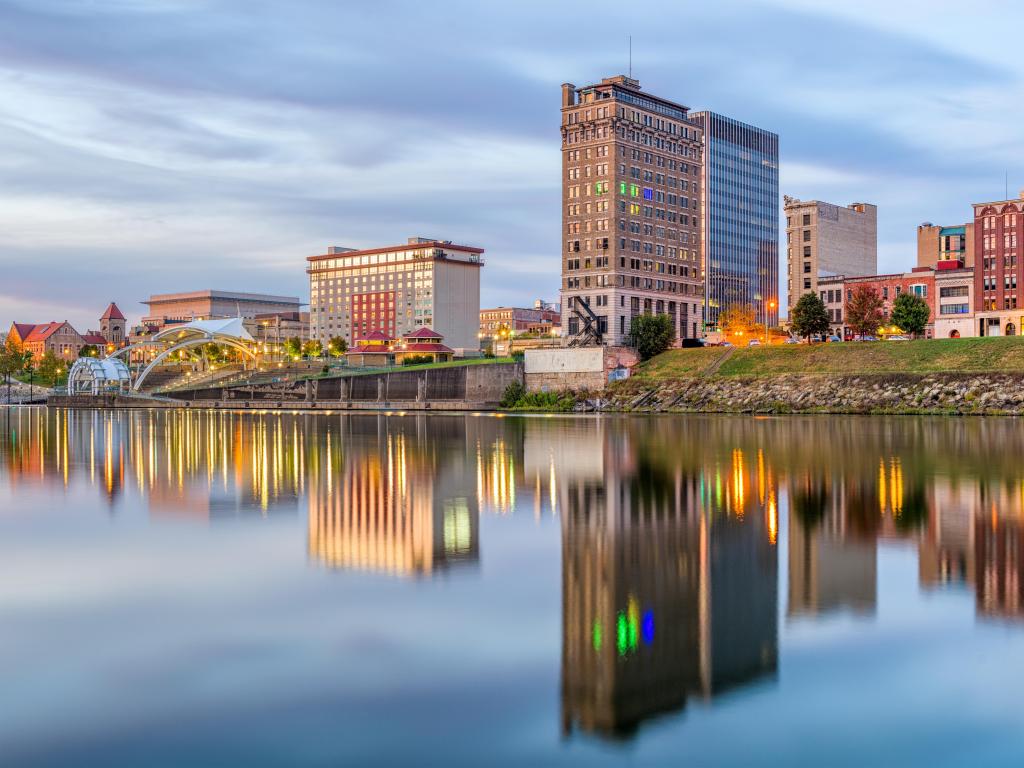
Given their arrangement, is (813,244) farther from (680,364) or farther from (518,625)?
(518,625)

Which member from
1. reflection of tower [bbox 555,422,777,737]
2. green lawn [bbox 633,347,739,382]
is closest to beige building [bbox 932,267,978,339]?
green lawn [bbox 633,347,739,382]

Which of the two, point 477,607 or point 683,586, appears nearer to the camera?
point 477,607

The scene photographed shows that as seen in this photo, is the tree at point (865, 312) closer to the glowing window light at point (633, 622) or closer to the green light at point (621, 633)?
the glowing window light at point (633, 622)

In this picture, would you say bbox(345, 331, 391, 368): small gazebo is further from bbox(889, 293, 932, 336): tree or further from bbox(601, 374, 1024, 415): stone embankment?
bbox(889, 293, 932, 336): tree

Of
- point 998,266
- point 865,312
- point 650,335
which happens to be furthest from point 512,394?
point 998,266

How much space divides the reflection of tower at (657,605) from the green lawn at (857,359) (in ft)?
254

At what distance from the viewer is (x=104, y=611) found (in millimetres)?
15609

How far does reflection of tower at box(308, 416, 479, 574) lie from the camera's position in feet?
64.7

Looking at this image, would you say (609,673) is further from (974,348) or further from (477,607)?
(974,348)

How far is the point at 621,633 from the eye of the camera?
13625mm

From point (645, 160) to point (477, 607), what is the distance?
139 m

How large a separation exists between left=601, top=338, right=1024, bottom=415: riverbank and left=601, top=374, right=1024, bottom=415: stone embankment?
0.30 feet

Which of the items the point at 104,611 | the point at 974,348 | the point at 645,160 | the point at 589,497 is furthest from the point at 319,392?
the point at 104,611

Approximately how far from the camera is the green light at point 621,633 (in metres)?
12.9
